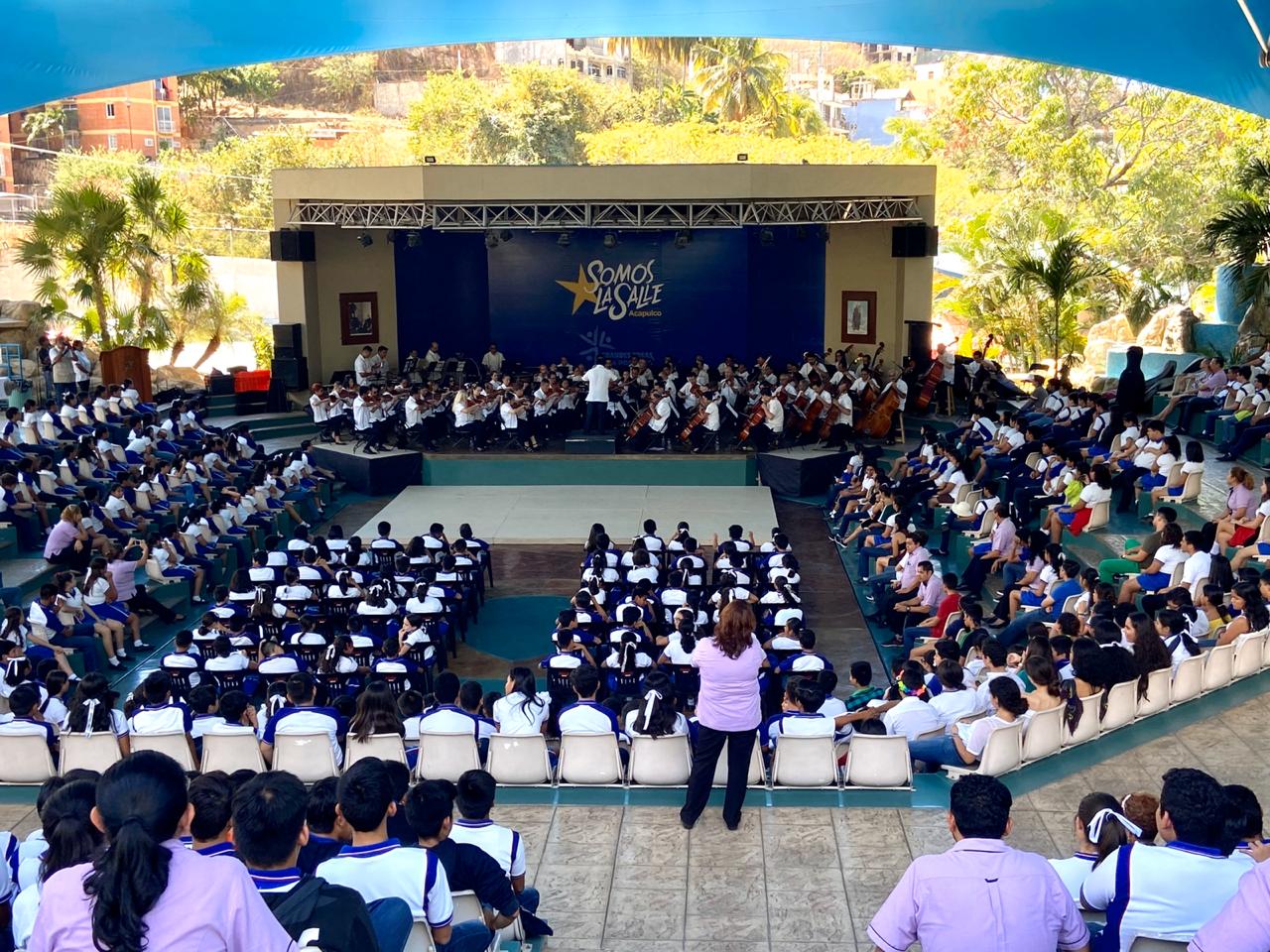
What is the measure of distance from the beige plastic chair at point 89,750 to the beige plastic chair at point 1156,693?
5.38 metres

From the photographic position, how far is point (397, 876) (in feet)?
12.7

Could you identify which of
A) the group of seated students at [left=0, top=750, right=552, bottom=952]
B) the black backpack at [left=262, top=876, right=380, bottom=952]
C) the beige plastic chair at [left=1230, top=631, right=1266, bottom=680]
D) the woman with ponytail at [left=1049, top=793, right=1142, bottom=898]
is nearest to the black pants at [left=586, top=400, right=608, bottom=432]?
the beige plastic chair at [left=1230, top=631, right=1266, bottom=680]

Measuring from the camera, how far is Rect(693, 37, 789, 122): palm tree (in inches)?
1836

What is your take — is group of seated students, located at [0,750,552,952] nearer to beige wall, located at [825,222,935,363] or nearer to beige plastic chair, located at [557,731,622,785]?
beige plastic chair, located at [557,731,622,785]

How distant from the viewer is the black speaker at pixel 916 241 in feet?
67.6

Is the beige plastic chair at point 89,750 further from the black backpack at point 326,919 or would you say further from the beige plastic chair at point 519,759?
the black backpack at point 326,919

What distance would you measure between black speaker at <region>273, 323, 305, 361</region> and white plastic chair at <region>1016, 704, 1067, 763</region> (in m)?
16.6

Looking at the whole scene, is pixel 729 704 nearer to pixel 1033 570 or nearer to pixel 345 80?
pixel 1033 570

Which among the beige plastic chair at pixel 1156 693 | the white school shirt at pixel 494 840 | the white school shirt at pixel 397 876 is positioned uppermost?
the white school shirt at pixel 397 876

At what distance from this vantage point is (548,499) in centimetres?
1722

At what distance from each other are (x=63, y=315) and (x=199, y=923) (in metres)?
19.8

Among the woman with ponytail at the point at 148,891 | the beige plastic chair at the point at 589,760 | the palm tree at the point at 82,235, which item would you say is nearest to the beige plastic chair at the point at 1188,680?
the beige plastic chair at the point at 589,760

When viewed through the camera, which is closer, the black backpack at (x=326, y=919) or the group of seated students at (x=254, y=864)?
the group of seated students at (x=254, y=864)

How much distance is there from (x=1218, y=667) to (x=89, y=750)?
20.3 feet
